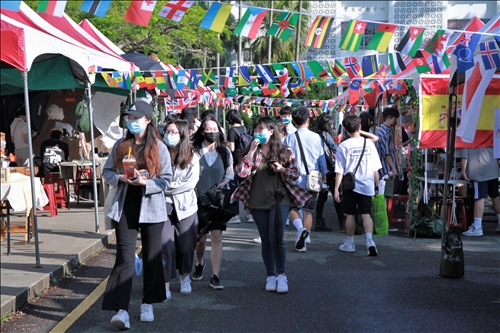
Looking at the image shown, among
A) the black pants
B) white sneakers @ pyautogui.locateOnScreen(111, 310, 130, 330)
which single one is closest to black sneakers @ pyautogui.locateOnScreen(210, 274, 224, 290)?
the black pants

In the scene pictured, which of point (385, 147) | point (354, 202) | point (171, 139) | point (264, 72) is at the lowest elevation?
point (354, 202)

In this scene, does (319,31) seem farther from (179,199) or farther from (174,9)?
(179,199)

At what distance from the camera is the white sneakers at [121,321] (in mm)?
5848

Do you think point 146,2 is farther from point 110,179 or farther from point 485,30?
point 485,30

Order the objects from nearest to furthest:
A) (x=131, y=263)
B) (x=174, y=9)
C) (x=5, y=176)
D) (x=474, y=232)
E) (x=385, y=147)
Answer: (x=131, y=263) < (x=174, y=9) < (x=5, y=176) < (x=474, y=232) < (x=385, y=147)

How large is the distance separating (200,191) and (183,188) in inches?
25.6

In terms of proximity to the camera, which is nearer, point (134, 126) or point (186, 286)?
point (134, 126)

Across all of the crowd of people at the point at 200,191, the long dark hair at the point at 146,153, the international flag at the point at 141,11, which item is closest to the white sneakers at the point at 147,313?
the crowd of people at the point at 200,191

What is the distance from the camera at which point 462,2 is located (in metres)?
45.6

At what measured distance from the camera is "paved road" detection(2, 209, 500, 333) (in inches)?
242

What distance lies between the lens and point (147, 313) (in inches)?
246

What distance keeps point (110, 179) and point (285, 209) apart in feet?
7.19

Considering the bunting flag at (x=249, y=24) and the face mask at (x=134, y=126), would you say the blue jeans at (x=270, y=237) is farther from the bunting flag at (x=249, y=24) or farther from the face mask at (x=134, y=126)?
the bunting flag at (x=249, y=24)

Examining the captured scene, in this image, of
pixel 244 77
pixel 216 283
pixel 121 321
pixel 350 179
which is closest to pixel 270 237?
pixel 216 283
